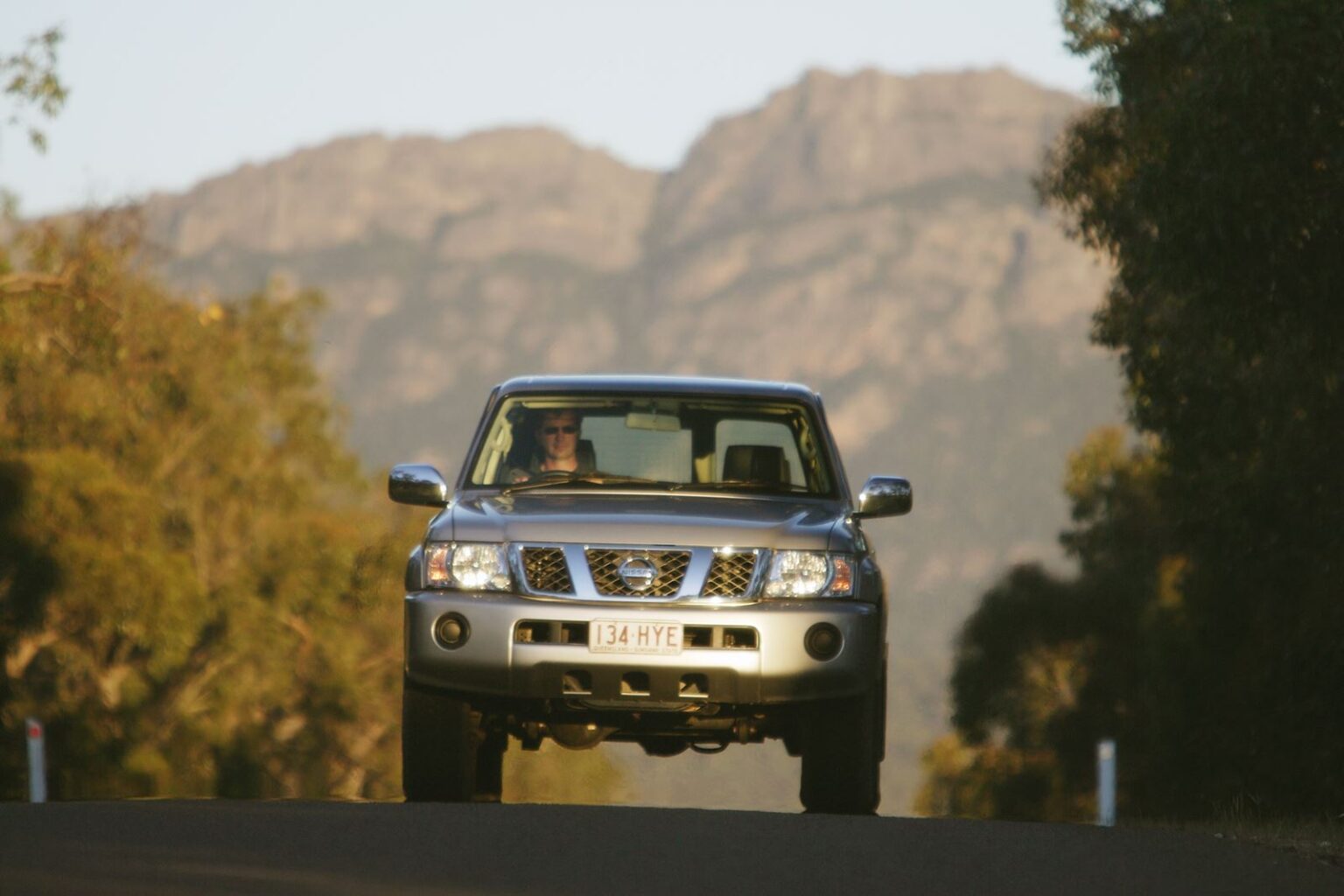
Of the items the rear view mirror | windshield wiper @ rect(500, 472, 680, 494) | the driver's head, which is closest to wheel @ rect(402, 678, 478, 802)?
windshield wiper @ rect(500, 472, 680, 494)

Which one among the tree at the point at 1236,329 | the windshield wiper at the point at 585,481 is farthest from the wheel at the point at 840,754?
the tree at the point at 1236,329

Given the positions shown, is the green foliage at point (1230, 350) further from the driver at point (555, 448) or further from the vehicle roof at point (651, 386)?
the driver at point (555, 448)

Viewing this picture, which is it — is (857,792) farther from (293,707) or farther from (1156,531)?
(293,707)

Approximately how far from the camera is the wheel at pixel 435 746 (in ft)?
31.7

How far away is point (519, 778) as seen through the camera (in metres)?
58.5

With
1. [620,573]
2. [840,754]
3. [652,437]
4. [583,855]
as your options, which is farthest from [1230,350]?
[583,855]

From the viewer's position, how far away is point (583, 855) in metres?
7.86

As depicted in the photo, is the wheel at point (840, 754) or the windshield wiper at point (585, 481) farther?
the windshield wiper at point (585, 481)

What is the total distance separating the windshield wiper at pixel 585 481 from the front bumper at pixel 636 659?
3.06ft

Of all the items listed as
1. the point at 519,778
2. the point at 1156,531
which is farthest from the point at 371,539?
the point at 1156,531

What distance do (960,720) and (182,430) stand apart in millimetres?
19416

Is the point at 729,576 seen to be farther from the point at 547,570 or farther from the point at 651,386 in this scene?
the point at 651,386

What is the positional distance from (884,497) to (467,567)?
199 cm

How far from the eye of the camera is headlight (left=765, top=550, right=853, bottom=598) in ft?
31.2
